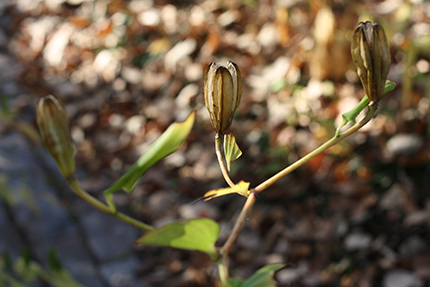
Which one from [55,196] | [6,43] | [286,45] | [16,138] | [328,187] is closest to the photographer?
[328,187]

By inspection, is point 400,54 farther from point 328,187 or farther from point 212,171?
point 212,171

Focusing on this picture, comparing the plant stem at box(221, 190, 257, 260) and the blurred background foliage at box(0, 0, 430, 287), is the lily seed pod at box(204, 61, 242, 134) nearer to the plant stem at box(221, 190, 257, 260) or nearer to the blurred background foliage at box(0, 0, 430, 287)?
the plant stem at box(221, 190, 257, 260)

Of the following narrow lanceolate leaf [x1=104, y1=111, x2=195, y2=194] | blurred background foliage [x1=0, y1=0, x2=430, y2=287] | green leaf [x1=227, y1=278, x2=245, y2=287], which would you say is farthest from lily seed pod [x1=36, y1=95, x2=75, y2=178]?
blurred background foliage [x1=0, y1=0, x2=430, y2=287]

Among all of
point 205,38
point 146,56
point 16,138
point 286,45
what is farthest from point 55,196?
point 286,45

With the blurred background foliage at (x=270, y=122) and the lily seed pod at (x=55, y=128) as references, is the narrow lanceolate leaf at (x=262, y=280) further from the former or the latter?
the blurred background foliage at (x=270, y=122)

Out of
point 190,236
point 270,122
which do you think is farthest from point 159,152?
point 270,122

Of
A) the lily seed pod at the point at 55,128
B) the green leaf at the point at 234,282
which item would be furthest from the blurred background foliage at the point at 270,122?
the lily seed pod at the point at 55,128
